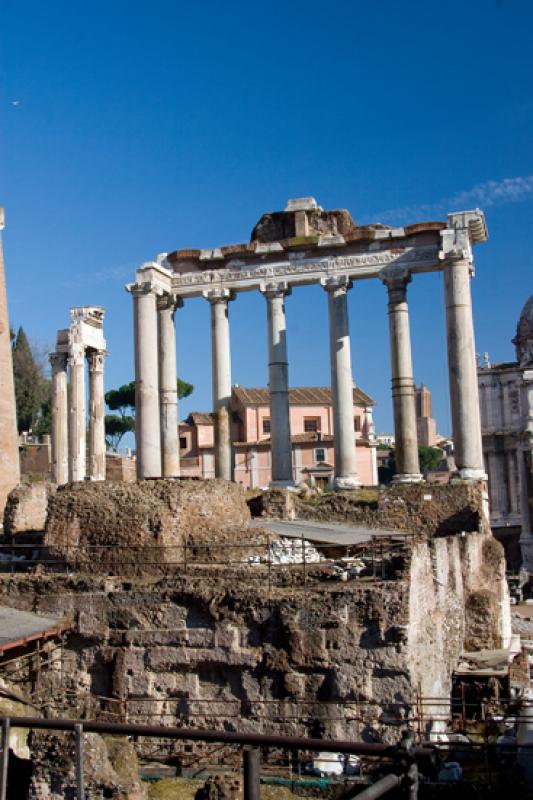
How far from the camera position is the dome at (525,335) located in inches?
2179

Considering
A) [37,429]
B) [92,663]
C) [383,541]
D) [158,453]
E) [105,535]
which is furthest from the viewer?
[37,429]

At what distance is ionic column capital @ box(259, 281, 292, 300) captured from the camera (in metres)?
24.1

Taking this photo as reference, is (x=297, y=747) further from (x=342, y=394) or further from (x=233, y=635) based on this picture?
(x=342, y=394)

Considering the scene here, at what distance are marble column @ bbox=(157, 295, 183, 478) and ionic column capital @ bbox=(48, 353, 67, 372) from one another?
823cm

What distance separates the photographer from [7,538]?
1656 centimetres

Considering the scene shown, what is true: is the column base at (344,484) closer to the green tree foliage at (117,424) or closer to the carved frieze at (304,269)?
the carved frieze at (304,269)

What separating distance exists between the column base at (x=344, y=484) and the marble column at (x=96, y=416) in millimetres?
9830

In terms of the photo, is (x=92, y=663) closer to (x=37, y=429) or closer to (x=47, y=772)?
(x=47, y=772)

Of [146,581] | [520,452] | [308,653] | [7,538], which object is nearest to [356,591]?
[308,653]

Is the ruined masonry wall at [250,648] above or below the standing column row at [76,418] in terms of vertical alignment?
below

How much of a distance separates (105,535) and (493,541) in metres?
8.29

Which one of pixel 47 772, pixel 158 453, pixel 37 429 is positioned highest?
pixel 37 429

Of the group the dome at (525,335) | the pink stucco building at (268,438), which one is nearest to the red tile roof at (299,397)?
the pink stucco building at (268,438)

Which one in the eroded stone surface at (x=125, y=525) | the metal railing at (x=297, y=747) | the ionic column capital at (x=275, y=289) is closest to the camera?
the metal railing at (x=297, y=747)
